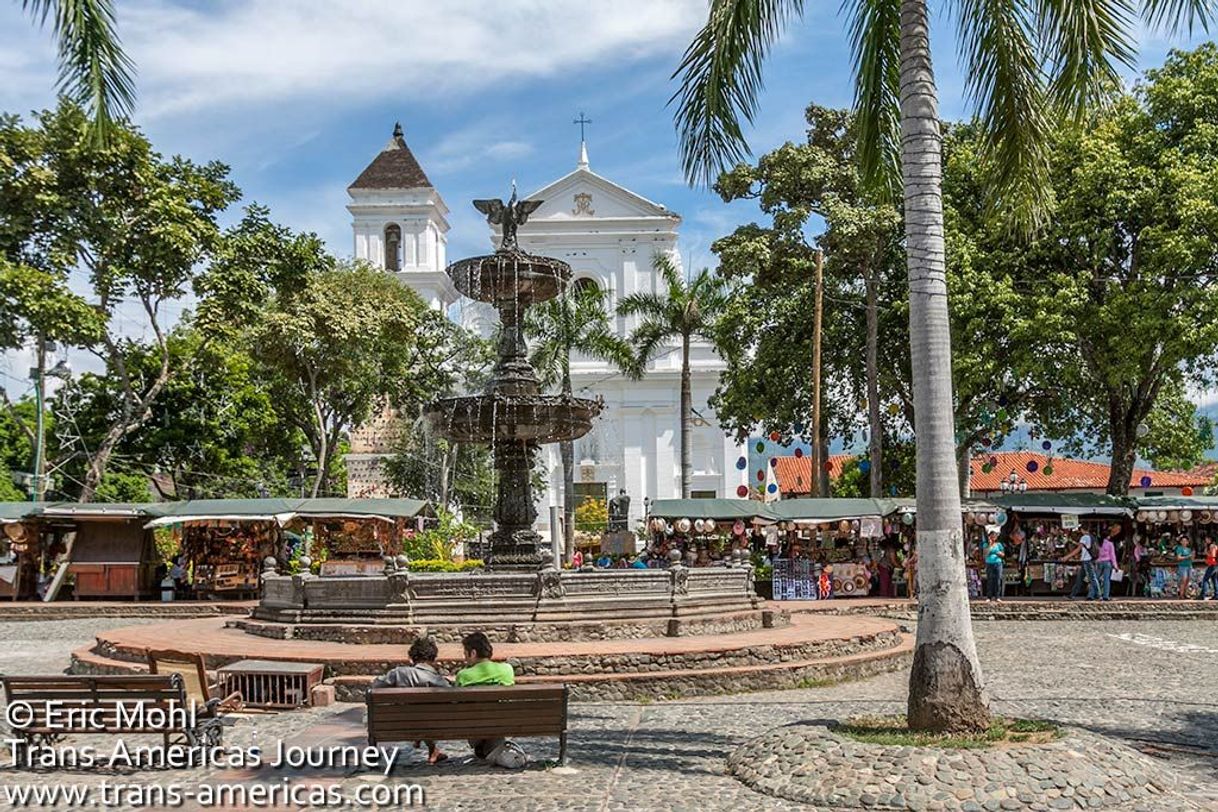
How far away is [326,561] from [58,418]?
→ 15910 millimetres

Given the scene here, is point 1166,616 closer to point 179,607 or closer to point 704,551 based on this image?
point 704,551

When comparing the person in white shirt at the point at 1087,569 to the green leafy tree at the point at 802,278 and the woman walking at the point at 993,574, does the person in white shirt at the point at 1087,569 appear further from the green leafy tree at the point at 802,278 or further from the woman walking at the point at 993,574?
the green leafy tree at the point at 802,278

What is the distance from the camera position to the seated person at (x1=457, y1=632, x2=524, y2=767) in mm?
8602

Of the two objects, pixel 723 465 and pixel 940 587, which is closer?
pixel 940 587

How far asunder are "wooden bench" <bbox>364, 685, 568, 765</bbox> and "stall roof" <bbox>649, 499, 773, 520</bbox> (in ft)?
57.5

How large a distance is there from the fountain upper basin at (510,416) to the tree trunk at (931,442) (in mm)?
8059

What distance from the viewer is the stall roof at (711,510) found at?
1002 inches

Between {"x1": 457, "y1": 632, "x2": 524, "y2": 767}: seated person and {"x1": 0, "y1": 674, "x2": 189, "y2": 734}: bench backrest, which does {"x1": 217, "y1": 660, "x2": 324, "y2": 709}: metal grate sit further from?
{"x1": 457, "y1": 632, "x2": 524, "y2": 767}: seated person

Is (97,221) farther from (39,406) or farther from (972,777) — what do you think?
(972,777)

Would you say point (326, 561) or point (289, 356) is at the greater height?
point (289, 356)

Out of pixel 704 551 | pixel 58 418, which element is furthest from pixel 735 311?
pixel 58 418

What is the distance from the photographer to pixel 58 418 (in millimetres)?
36719

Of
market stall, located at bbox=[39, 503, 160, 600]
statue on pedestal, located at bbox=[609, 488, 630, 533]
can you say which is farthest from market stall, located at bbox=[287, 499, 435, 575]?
statue on pedestal, located at bbox=[609, 488, 630, 533]

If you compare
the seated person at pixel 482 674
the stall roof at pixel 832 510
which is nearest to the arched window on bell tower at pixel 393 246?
the stall roof at pixel 832 510
